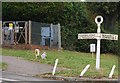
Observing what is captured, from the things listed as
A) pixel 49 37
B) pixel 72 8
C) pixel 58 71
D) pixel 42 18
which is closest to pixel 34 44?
pixel 49 37

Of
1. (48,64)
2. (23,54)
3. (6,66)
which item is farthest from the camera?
(23,54)

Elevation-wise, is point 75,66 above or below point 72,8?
below

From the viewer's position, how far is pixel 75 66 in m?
16.0

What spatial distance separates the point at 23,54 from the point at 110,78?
26.8ft

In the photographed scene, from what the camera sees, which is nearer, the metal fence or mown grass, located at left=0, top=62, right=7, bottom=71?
mown grass, located at left=0, top=62, right=7, bottom=71

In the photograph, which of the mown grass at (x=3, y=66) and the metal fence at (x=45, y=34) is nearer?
the mown grass at (x=3, y=66)

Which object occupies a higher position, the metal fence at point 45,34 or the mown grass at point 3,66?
the metal fence at point 45,34

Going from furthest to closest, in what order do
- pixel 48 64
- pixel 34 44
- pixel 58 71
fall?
pixel 34 44
pixel 48 64
pixel 58 71

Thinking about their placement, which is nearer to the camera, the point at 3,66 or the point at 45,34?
the point at 3,66

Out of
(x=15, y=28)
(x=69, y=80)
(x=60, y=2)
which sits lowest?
(x=69, y=80)

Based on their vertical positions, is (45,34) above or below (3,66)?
above

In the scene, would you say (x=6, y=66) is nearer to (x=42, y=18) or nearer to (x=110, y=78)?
(x=110, y=78)

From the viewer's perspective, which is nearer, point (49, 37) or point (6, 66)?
point (6, 66)

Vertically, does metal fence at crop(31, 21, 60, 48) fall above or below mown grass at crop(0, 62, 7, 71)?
above
